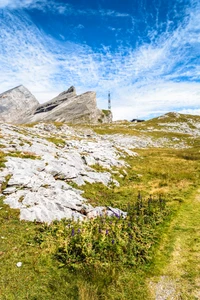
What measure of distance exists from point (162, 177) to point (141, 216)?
→ 564 inches

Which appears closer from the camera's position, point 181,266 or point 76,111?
point 181,266

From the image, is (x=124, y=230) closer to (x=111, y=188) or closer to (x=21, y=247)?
(x=21, y=247)

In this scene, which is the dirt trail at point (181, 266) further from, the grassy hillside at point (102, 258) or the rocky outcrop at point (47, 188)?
the rocky outcrop at point (47, 188)

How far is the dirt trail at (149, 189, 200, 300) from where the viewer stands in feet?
25.5

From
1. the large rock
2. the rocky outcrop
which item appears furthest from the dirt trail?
the large rock

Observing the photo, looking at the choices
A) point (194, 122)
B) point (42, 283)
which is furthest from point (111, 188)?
point (194, 122)

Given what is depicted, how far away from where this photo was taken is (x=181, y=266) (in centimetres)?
931

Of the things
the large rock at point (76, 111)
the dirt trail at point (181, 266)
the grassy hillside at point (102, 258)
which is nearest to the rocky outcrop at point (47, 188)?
the grassy hillside at point (102, 258)

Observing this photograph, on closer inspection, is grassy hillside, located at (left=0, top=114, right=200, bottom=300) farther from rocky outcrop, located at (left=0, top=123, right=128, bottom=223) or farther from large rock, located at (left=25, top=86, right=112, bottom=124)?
large rock, located at (left=25, top=86, right=112, bottom=124)

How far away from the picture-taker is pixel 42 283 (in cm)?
784

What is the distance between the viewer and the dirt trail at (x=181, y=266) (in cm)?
777

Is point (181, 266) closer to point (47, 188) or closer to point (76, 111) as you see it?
point (47, 188)

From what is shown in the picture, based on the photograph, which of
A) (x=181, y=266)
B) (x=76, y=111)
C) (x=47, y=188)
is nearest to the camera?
(x=181, y=266)

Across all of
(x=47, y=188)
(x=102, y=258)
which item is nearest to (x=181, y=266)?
(x=102, y=258)
